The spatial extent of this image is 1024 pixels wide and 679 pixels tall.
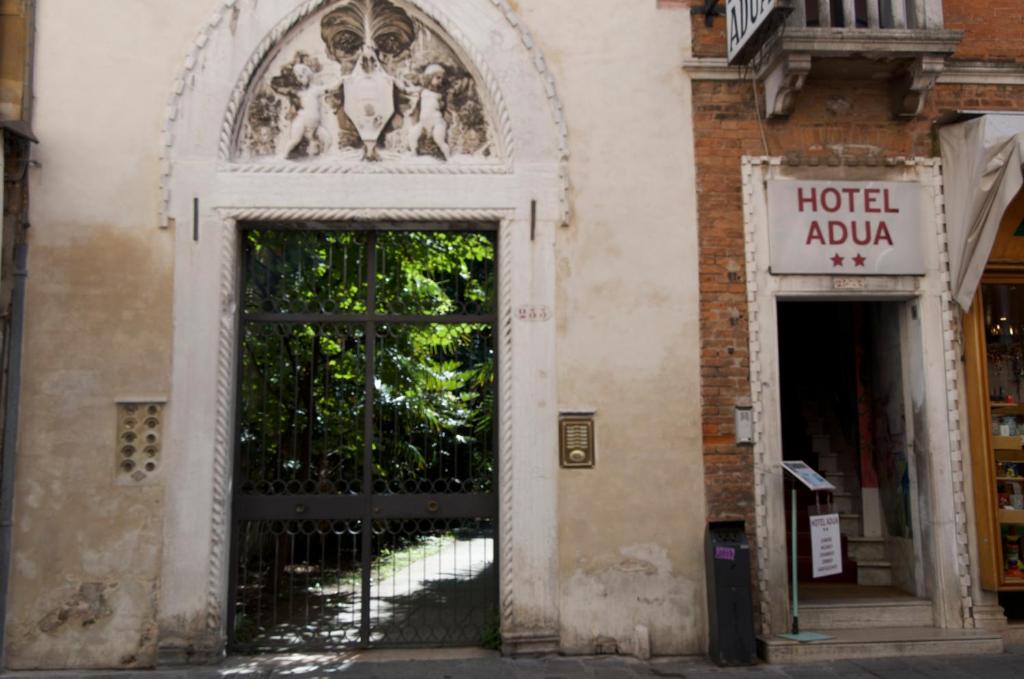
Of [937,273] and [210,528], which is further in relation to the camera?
[937,273]

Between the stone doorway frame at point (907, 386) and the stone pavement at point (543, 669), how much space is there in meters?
0.58

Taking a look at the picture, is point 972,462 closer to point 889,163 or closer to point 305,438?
point 889,163

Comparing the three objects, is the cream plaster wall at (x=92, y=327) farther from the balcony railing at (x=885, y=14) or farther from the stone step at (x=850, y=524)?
the stone step at (x=850, y=524)

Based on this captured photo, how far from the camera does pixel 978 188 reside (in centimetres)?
732

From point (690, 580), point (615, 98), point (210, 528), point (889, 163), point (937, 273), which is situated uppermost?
point (615, 98)

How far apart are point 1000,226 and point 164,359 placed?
687 centimetres

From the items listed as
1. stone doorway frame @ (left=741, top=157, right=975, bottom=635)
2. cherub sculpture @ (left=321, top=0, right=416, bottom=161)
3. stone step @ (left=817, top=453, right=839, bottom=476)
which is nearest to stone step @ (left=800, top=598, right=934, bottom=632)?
stone doorway frame @ (left=741, top=157, right=975, bottom=635)

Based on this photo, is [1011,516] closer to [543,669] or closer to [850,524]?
[850,524]

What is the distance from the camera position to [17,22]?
23.6 feet

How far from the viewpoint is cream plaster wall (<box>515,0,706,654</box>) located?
708cm

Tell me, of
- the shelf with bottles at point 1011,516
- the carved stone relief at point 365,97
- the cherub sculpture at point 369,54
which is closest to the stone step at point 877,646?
the shelf with bottles at point 1011,516

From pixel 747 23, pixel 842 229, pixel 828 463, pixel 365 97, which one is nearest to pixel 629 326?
pixel 842 229

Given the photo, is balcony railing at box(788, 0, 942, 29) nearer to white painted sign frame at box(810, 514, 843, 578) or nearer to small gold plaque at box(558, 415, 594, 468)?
small gold plaque at box(558, 415, 594, 468)

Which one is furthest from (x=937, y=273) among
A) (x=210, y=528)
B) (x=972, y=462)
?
(x=210, y=528)
